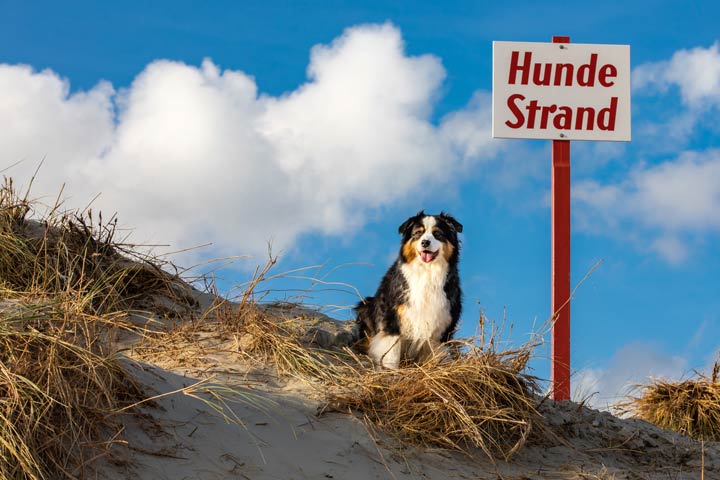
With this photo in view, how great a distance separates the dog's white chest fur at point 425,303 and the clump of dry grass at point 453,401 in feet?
2.69

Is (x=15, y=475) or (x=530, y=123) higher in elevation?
(x=530, y=123)

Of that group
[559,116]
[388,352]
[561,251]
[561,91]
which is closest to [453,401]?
[388,352]

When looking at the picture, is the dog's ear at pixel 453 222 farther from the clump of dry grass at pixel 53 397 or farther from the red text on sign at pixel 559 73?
the clump of dry grass at pixel 53 397

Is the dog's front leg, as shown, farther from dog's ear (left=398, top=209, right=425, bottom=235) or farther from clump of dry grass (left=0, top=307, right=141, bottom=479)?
clump of dry grass (left=0, top=307, right=141, bottom=479)

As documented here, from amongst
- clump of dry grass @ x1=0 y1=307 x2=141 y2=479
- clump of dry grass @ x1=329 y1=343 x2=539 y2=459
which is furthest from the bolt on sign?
clump of dry grass @ x1=0 y1=307 x2=141 y2=479

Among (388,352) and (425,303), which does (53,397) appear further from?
(425,303)

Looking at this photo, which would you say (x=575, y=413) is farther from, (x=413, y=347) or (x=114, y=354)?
(x=114, y=354)

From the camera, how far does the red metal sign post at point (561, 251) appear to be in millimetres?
8492

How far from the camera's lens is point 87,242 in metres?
7.87

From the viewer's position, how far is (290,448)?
191 inches

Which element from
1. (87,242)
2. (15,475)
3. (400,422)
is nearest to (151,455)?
(15,475)

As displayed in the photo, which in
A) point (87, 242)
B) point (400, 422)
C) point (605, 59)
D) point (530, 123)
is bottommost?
point (400, 422)

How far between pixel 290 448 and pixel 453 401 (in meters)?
1.22

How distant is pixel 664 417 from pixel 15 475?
6673 millimetres
